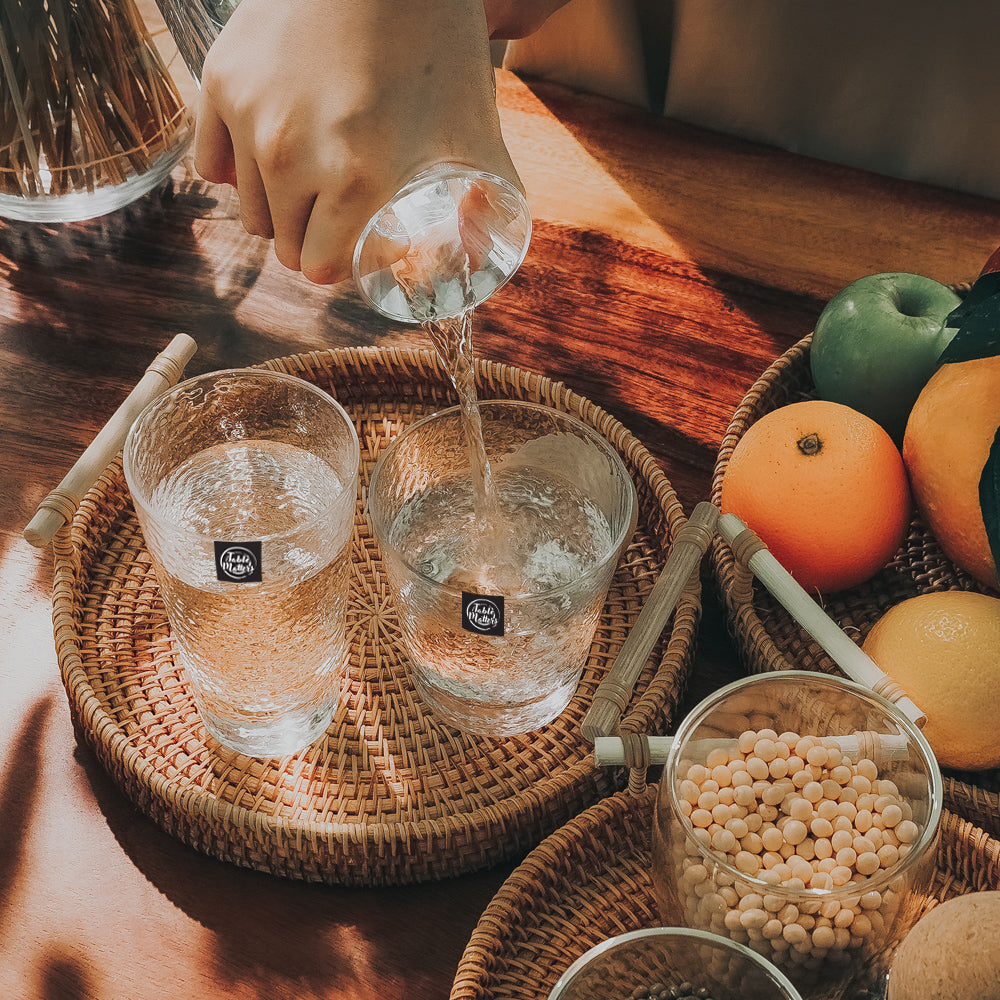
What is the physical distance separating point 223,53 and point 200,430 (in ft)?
0.81

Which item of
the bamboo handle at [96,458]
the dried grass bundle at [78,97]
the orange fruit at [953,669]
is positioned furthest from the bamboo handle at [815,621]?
the dried grass bundle at [78,97]

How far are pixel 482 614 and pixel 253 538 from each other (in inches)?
5.5

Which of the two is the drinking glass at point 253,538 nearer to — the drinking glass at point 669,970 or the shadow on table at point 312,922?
the shadow on table at point 312,922

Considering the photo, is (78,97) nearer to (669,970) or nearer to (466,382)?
(466,382)

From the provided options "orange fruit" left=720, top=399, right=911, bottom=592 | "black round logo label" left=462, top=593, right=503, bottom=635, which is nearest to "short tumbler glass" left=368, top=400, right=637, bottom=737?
"black round logo label" left=462, top=593, right=503, bottom=635

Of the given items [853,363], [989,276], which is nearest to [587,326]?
[853,363]

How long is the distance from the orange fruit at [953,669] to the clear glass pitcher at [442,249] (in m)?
0.34

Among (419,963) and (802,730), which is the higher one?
(802,730)

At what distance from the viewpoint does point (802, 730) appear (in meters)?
0.63

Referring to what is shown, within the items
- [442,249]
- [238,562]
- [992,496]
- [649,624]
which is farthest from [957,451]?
[238,562]

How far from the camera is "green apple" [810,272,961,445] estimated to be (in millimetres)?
814

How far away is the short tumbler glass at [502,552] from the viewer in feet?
2.21

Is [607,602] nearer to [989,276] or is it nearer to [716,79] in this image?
[989,276]

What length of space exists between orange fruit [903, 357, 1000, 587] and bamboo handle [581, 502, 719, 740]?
0.49ft
